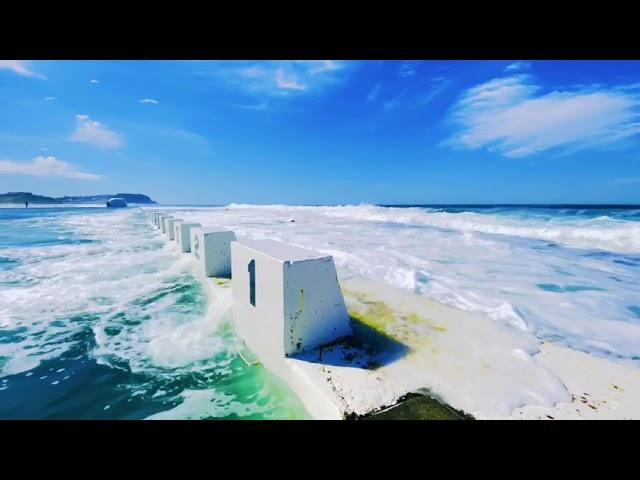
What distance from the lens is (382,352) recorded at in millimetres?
3395

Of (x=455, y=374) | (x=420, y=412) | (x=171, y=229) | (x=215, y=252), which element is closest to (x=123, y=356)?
(x=215, y=252)

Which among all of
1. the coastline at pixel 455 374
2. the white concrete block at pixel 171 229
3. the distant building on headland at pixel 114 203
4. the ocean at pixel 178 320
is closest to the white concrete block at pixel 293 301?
the coastline at pixel 455 374

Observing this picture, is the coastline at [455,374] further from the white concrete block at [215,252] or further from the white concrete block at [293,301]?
the white concrete block at [215,252]

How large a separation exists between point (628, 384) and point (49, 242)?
62.5 ft

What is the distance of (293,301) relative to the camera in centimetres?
325

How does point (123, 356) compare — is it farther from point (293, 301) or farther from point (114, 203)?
point (114, 203)

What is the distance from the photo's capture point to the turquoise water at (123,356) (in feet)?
9.96

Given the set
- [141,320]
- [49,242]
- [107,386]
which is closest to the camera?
[107,386]

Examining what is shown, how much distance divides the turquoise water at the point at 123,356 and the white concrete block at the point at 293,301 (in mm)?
493

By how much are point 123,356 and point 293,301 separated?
2621mm

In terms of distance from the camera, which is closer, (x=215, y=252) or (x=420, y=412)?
(x=420, y=412)
